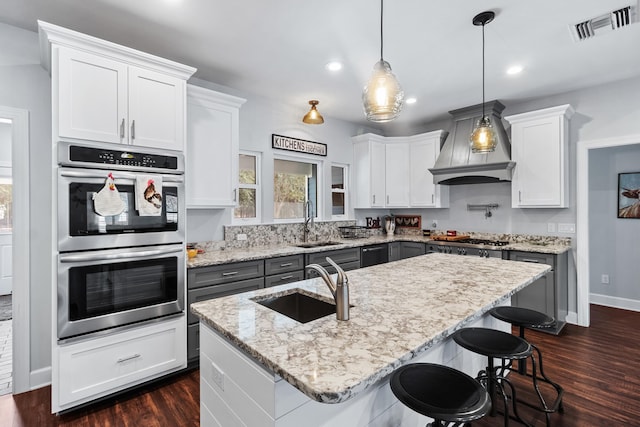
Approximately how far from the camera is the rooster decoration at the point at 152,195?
2.36 m

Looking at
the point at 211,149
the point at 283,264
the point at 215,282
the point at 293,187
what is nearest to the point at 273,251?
the point at 283,264

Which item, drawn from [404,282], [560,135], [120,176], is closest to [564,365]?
[404,282]

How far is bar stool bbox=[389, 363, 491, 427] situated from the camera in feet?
3.44

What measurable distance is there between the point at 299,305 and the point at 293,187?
274cm

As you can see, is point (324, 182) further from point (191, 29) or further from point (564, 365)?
point (564, 365)

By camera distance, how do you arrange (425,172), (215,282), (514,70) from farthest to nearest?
(425,172) → (514,70) → (215,282)

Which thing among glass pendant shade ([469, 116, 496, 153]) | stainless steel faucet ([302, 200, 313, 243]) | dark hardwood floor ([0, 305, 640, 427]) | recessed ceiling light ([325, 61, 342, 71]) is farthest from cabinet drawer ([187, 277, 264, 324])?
glass pendant shade ([469, 116, 496, 153])

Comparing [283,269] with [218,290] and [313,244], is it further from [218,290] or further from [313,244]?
[313,244]

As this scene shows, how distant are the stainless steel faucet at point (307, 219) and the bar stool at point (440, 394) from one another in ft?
9.98

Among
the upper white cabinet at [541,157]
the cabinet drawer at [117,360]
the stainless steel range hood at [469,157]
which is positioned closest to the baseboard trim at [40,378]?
the cabinet drawer at [117,360]

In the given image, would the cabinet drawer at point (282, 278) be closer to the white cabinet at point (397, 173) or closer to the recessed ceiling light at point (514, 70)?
the white cabinet at point (397, 173)

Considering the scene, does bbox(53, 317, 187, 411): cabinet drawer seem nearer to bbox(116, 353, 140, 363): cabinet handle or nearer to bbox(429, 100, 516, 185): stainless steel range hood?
bbox(116, 353, 140, 363): cabinet handle

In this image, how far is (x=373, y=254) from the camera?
4316mm

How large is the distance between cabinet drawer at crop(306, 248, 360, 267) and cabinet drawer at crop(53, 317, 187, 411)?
1.47 meters
